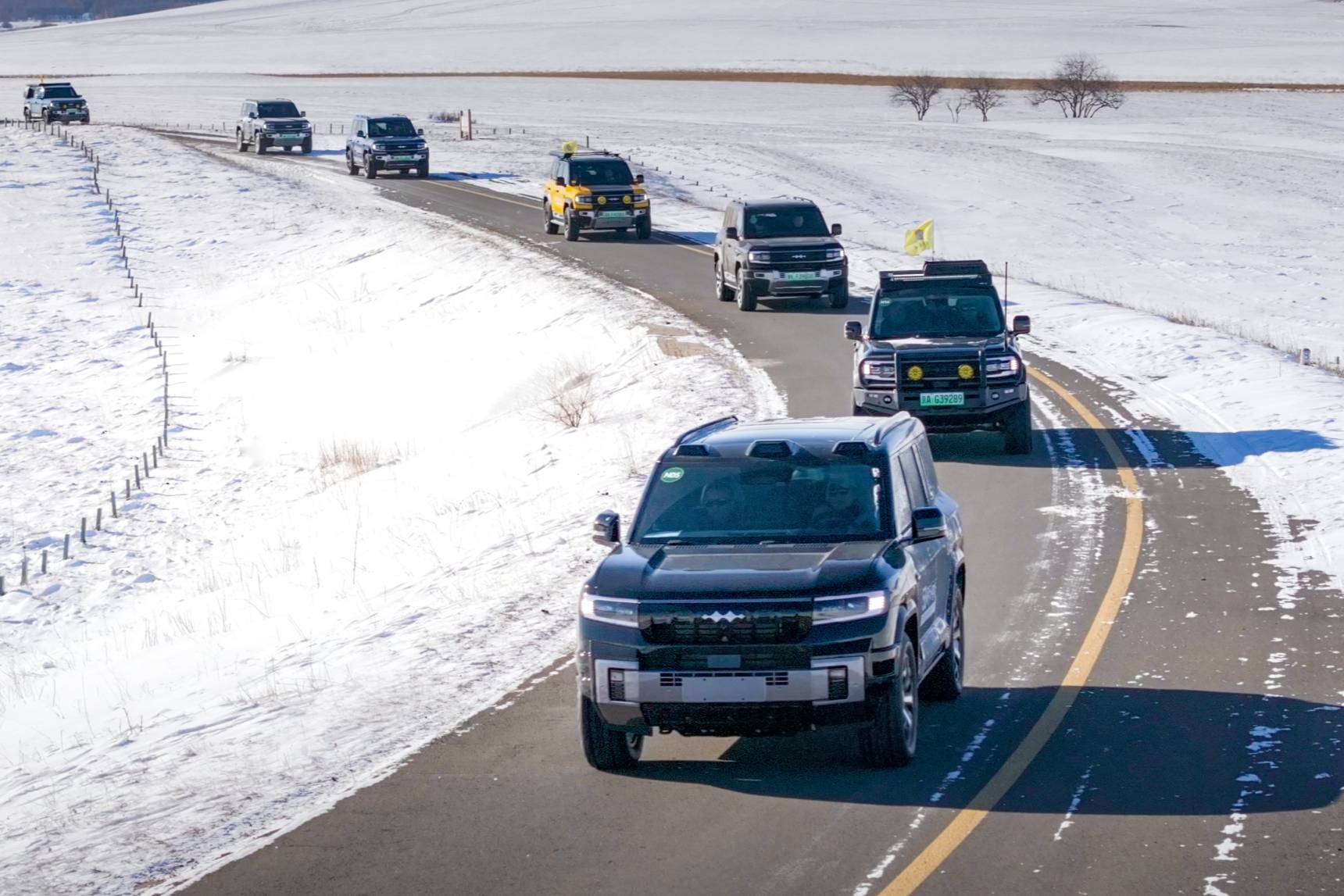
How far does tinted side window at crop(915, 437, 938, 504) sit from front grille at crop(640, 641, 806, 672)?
2248mm

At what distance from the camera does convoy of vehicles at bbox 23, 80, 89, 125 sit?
77444 millimetres

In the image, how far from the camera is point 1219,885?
703cm

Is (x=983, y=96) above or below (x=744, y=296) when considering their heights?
below

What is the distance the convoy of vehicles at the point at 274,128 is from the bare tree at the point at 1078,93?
44.8 metres

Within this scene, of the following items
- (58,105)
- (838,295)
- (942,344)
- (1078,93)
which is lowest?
(58,105)

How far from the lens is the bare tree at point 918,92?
95.9 meters

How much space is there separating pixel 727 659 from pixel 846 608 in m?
0.62

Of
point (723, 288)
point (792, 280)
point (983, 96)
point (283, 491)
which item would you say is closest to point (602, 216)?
point (723, 288)

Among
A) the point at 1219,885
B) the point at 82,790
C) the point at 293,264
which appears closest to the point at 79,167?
the point at 293,264

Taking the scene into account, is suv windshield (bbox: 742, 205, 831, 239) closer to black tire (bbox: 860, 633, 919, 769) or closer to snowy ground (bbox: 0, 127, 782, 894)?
snowy ground (bbox: 0, 127, 782, 894)

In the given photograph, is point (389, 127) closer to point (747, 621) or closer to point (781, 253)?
point (781, 253)

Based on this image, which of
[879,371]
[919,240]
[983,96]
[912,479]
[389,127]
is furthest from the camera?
[983,96]

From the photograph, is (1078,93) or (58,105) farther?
(1078,93)

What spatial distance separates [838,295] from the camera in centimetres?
3044
